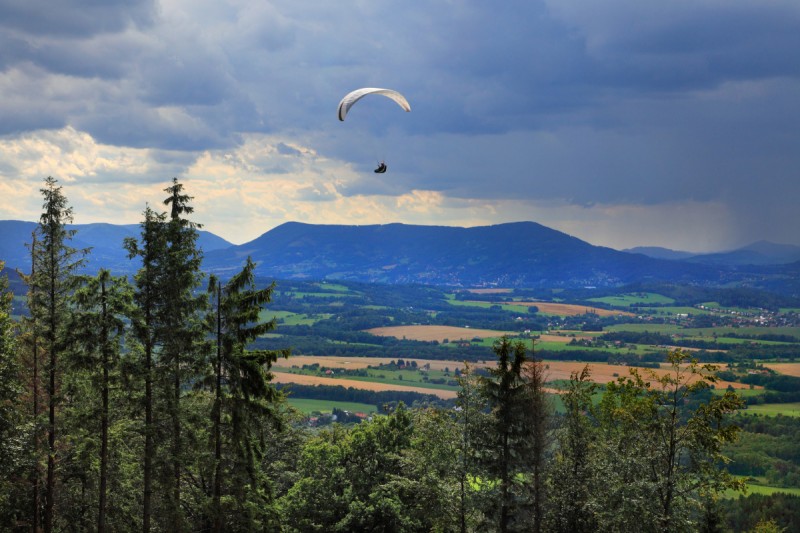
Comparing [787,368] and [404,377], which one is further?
[787,368]

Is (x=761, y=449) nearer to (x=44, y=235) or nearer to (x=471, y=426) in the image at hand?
(x=471, y=426)

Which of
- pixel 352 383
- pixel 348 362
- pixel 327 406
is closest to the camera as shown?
pixel 327 406

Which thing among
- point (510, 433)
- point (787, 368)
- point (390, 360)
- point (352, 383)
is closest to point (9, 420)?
point (510, 433)

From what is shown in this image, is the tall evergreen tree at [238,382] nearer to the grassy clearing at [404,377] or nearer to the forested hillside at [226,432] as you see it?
the forested hillside at [226,432]

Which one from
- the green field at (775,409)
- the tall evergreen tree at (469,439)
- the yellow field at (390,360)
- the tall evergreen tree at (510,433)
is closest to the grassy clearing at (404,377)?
the yellow field at (390,360)

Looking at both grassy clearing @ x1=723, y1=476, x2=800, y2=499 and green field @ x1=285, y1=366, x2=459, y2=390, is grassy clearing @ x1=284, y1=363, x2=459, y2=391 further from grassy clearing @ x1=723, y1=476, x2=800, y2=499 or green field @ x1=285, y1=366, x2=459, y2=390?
grassy clearing @ x1=723, y1=476, x2=800, y2=499

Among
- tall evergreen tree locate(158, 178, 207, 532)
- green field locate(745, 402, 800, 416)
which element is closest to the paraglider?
tall evergreen tree locate(158, 178, 207, 532)

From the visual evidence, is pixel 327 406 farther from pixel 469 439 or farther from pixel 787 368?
pixel 787 368
